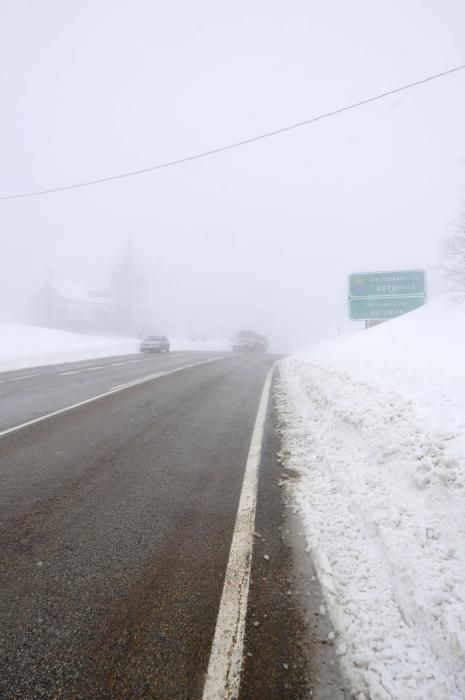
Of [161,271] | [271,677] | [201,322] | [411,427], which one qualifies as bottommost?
[271,677]

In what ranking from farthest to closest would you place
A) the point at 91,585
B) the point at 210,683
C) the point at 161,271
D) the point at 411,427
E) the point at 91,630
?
the point at 161,271 → the point at 411,427 → the point at 91,585 → the point at 91,630 → the point at 210,683

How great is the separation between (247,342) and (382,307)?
49.5 ft

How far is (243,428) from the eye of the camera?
5.57m

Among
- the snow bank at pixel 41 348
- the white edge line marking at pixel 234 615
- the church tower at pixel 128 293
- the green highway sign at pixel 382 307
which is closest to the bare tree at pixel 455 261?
Answer: the green highway sign at pixel 382 307

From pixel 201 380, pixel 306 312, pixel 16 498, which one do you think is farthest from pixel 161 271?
pixel 16 498

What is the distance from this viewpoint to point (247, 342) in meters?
29.9

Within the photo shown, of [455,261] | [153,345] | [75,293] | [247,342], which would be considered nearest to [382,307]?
[455,261]

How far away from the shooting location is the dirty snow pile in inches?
67.2

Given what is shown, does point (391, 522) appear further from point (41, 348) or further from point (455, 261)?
point (41, 348)

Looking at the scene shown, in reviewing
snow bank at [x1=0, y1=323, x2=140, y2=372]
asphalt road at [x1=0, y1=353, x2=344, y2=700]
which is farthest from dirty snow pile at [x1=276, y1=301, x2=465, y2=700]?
snow bank at [x1=0, y1=323, x2=140, y2=372]

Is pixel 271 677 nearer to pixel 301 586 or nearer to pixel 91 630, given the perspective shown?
pixel 301 586

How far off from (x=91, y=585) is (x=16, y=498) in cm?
160

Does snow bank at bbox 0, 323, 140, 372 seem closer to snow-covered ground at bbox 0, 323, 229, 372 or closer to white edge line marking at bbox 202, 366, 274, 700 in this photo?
snow-covered ground at bbox 0, 323, 229, 372

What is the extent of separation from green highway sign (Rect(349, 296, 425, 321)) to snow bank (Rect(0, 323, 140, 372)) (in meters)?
15.0
